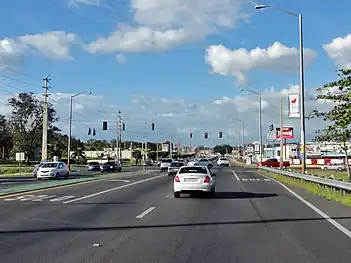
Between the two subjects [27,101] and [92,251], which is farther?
[27,101]

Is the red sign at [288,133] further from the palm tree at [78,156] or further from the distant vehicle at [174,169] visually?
the palm tree at [78,156]

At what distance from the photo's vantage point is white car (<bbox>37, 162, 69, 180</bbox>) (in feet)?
153

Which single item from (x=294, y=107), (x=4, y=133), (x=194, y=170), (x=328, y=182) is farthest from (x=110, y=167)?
(x=4, y=133)

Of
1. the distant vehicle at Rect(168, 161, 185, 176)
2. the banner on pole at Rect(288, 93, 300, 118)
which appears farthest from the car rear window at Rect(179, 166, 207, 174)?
the distant vehicle at Rect(168, 161, 185, 176)

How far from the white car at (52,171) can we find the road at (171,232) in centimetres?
2682

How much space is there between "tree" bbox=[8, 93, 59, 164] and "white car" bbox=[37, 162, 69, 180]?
5539 centimetres

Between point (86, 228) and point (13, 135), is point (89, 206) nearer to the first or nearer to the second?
point (86, 228)

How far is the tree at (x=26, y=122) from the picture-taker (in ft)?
334

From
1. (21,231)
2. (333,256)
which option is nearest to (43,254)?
(21,231)

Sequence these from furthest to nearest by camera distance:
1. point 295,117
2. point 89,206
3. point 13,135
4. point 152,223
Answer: point 13,135, point 295,117, point 89,206, point 152,223

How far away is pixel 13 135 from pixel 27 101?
7.03 metres

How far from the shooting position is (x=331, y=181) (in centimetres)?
2355

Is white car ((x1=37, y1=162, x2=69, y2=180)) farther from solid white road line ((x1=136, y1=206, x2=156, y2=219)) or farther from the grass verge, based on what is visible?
solid white road line ((x1=136, y1=206, x2=156, y2=219))

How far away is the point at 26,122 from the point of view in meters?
104
